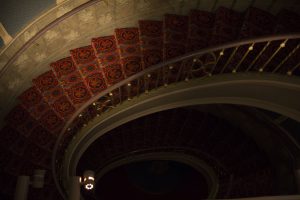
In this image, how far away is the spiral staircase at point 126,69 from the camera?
4.88 meters

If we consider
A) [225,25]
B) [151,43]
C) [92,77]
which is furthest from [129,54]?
[225,25]

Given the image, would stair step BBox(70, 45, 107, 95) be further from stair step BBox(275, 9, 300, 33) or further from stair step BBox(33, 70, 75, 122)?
stair step BBox(275, 9, 300, 33)

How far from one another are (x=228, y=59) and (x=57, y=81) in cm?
243

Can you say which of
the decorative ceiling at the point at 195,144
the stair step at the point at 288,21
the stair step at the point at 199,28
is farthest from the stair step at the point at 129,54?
the decorative ceiling at the point at 195,144

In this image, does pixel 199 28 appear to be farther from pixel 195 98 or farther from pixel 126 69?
pixel 126 69

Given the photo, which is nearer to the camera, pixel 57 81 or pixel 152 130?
pixel 57 81

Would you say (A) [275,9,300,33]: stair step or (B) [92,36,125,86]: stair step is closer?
(B) [92,36,125,86]: stair step

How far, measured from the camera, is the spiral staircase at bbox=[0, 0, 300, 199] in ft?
16.0

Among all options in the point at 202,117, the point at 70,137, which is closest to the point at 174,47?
the point at 70,137

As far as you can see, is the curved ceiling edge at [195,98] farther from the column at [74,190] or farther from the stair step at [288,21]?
the column at [74,190]

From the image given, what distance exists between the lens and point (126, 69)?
506 centimetres

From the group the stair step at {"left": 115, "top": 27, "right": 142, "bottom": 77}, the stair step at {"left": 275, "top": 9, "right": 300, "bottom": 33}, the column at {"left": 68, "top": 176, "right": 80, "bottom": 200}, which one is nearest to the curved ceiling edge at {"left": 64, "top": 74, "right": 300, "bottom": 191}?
the stair step at {"left": 115, "top": 27, "right": 142, "bottom": 77}

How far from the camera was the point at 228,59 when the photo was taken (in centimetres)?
498

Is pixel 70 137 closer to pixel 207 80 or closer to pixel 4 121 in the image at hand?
pixel 4 121
